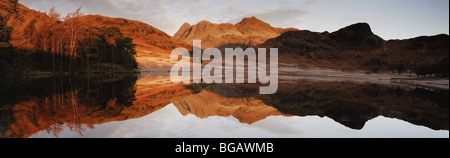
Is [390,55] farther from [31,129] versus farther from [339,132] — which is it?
[31,129]

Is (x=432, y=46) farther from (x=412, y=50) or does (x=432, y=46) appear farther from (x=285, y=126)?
(x=285, y=126)

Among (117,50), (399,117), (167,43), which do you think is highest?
(167,43)

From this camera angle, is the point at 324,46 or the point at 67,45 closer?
the point at 67,45

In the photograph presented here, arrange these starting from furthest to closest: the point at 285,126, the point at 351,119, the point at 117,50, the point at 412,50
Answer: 1. the point at 412,50
2. the point at 117,50
3. the point at 351,119
4. the point at 285,126

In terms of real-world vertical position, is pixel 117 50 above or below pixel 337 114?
above

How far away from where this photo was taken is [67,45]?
34.5m

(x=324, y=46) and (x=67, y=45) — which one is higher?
(x=324, y=46)

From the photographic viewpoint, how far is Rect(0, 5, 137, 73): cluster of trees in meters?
29.9

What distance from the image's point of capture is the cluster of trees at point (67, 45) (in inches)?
1178
